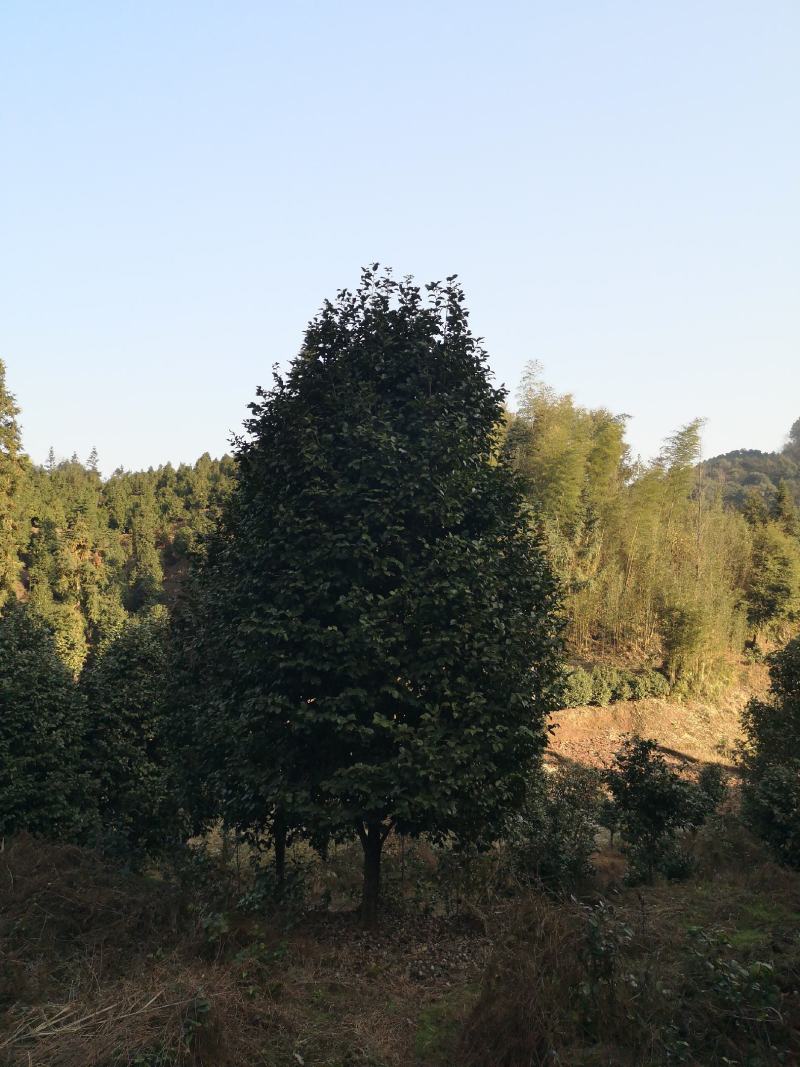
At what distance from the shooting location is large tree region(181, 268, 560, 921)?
912cm

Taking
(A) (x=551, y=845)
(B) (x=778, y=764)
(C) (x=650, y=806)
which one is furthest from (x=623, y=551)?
(A) (x=551, y=845)

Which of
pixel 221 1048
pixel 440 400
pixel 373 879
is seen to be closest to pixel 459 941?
pixel 373 879

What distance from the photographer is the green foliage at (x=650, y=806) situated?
13742 mm

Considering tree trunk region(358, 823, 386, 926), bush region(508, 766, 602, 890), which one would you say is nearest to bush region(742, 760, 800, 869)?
bush region(508, 766, 602, 890)

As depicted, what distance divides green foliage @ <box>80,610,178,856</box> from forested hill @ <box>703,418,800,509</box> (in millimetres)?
84301

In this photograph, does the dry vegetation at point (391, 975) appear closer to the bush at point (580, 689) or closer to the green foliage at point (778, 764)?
the green foliage at point (778, 764)

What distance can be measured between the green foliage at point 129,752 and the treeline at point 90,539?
11.6 m

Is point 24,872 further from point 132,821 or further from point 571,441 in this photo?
point 571,441

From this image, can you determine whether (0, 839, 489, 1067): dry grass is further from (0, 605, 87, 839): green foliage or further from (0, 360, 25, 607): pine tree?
(0, 360, 25, 607): pine tree

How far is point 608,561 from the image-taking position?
40750 millimetres

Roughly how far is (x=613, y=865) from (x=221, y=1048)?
14256 mm

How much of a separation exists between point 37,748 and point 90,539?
141 ft

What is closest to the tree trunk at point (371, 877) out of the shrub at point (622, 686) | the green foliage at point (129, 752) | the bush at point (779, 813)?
the green foliage at point (129, 752)

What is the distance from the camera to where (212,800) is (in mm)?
12992
